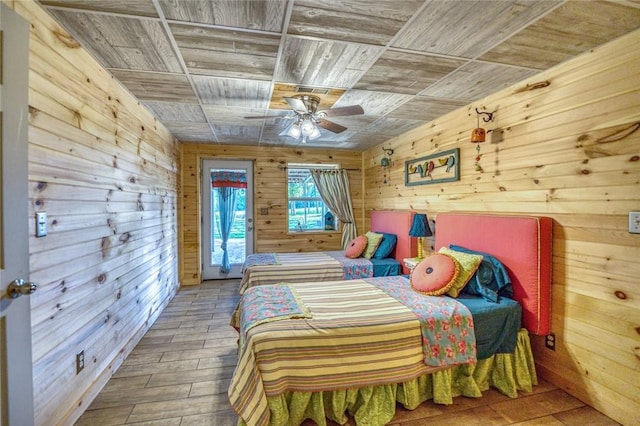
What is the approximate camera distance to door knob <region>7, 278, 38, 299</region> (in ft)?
3.87

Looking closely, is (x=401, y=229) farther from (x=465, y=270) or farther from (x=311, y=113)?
(x=311, y=113)

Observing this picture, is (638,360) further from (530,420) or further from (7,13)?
(7,13)

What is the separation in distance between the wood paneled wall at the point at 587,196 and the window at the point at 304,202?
3296 mm

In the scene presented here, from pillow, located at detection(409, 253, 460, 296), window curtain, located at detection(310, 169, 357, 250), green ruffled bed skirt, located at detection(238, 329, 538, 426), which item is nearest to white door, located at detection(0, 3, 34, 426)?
green ruffled bed skirt, located at detection(238, 329, 538, 426)

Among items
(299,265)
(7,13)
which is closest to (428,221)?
(299,265)

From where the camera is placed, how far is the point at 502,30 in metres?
1.71

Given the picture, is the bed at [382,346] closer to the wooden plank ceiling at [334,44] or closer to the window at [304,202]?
the wooden plank ceiling at [334,44]

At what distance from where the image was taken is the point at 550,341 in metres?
2.19

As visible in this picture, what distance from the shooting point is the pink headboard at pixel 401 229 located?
375cm

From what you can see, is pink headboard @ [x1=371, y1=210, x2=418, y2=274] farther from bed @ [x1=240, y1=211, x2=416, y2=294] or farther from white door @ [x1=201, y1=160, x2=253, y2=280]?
white door @ [x1=201, y1=160, x2=253, y2=280]

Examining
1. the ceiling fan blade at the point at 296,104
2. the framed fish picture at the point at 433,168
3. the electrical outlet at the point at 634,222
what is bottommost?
the electrical outlet at the point at 634,222

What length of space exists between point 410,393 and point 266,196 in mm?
3931

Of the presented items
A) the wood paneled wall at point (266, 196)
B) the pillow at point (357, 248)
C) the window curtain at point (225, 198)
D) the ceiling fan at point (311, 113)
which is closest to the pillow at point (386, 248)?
the pillow at point (357, 248)

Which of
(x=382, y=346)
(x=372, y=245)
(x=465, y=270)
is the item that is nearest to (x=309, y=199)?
(x=372, y=245)
